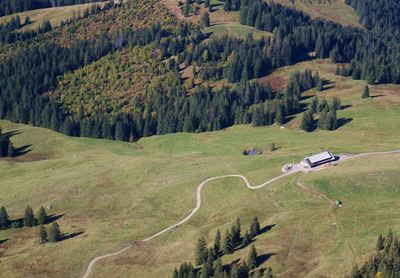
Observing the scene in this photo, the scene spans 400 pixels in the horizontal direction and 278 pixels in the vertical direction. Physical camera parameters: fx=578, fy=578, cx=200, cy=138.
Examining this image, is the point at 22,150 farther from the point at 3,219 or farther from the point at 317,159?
the point at 317,159

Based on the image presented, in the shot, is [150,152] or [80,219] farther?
[150,152]

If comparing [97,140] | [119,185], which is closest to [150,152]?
[97,140]

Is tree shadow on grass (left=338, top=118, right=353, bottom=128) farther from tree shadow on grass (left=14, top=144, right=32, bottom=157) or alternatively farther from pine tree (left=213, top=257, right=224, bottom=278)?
tree shadow on grass (left=14, top=144, right=32, bottom=157)

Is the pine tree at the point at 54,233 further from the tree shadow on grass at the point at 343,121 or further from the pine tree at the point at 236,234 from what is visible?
the tree shadow on grass at the point at 343,121

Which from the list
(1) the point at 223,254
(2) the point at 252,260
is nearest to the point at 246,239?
(1) the point at 223,254

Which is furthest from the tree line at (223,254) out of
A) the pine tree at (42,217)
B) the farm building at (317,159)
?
the pine tree at (42,217)

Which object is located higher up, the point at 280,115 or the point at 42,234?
the point at 280,115

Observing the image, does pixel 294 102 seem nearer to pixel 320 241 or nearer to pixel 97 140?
pixel 97 140
